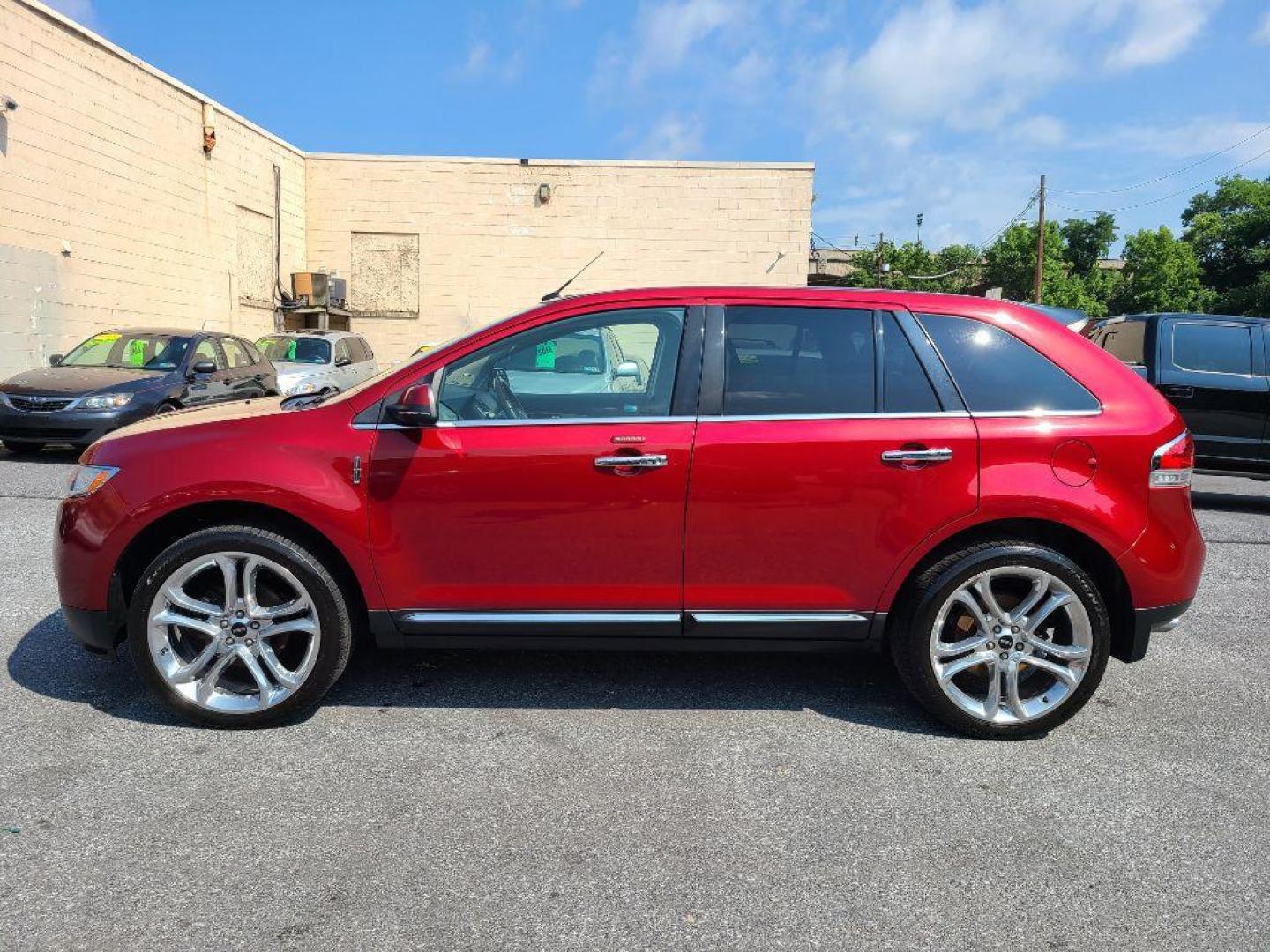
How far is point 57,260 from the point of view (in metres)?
14.5

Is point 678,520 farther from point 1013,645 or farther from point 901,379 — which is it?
point 1013,645

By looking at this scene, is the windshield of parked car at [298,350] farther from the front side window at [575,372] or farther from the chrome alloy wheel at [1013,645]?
the chrome alloy wheel at [1013,645]

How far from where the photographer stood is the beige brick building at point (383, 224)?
→ 636 inches

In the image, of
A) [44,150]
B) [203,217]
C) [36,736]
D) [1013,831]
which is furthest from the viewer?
[203,217]

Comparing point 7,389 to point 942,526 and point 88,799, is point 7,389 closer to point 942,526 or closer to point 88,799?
point 88,799

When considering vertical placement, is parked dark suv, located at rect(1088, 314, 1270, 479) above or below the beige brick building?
below

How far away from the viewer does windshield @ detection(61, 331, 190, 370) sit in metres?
11.2

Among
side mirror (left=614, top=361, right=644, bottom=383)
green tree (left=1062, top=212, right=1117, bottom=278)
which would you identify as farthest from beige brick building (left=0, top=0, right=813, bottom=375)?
green tree (left=1062, top=212, right=1117, bottom=278)

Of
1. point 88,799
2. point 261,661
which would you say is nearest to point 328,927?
point 88,799

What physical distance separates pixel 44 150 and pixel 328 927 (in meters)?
15.7

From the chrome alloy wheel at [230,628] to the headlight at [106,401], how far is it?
25.6 ft

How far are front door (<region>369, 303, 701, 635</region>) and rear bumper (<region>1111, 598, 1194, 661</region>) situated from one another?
1748 millimetres

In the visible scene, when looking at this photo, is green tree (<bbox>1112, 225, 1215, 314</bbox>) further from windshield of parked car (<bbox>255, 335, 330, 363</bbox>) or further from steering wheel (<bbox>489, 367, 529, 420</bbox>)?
steering wheel (<bbox>489, 367, 529, 420</bbox>)

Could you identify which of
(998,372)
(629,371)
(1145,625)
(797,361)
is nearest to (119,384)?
(629,371)
